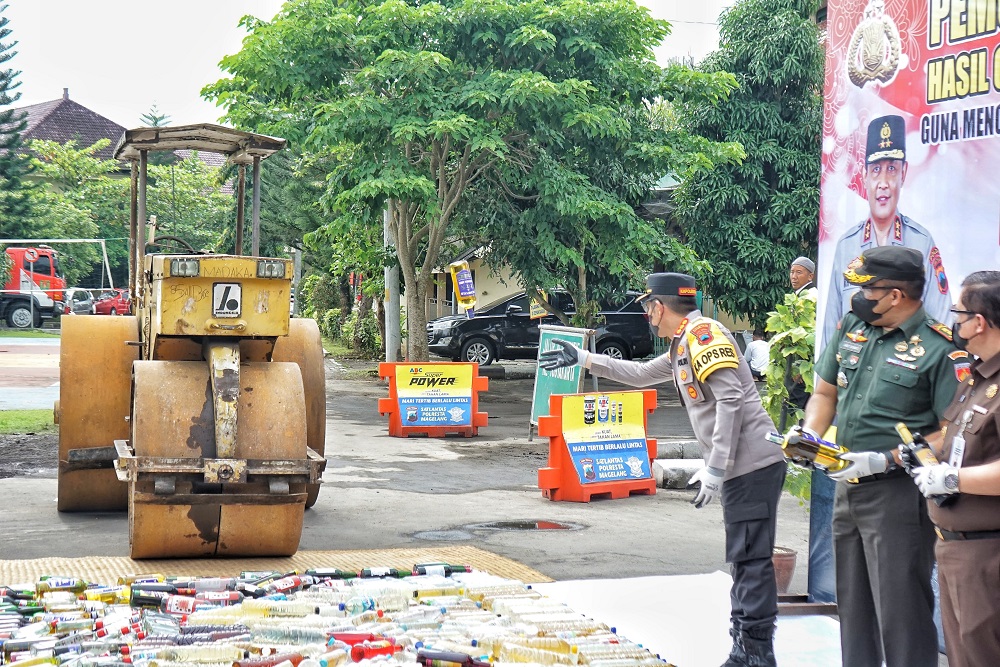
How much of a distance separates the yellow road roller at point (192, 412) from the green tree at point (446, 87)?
354 inches

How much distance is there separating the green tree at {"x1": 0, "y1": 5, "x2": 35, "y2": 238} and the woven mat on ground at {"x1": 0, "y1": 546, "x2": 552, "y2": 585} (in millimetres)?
36914

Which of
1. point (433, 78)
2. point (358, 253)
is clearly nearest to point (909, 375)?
point (433, 78)

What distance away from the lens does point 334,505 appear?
1004 centimetres

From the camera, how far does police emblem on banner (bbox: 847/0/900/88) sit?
617cm

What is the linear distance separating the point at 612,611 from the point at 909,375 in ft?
8.50

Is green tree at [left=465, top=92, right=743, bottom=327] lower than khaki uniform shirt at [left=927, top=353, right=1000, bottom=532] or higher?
higher

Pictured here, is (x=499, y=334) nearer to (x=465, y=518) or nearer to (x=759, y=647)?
(x=465, y=518)

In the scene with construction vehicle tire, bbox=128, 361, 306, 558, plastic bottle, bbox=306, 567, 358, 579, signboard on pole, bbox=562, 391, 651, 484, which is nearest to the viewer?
plastic bottle, bbox=306, 567, 358, 579

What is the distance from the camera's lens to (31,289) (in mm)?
38844

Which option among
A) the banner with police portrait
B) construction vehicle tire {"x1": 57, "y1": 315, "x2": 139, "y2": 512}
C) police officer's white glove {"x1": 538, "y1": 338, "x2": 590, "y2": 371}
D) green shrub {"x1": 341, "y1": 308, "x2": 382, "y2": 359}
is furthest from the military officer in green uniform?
green shrub {"x1": 341, "y1": 308, "x2": 382, "y2": 359}

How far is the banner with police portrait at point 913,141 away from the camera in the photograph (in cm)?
553

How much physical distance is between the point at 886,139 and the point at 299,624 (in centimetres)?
393

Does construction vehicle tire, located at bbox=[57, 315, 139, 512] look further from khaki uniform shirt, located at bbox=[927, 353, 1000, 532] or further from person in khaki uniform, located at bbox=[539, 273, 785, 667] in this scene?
khaki uniform shirt, located at bbox=[927, 353, 1000, 532]

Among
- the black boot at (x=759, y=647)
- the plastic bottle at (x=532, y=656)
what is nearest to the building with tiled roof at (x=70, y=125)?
the plastic bottle at (x=532, y=656)
